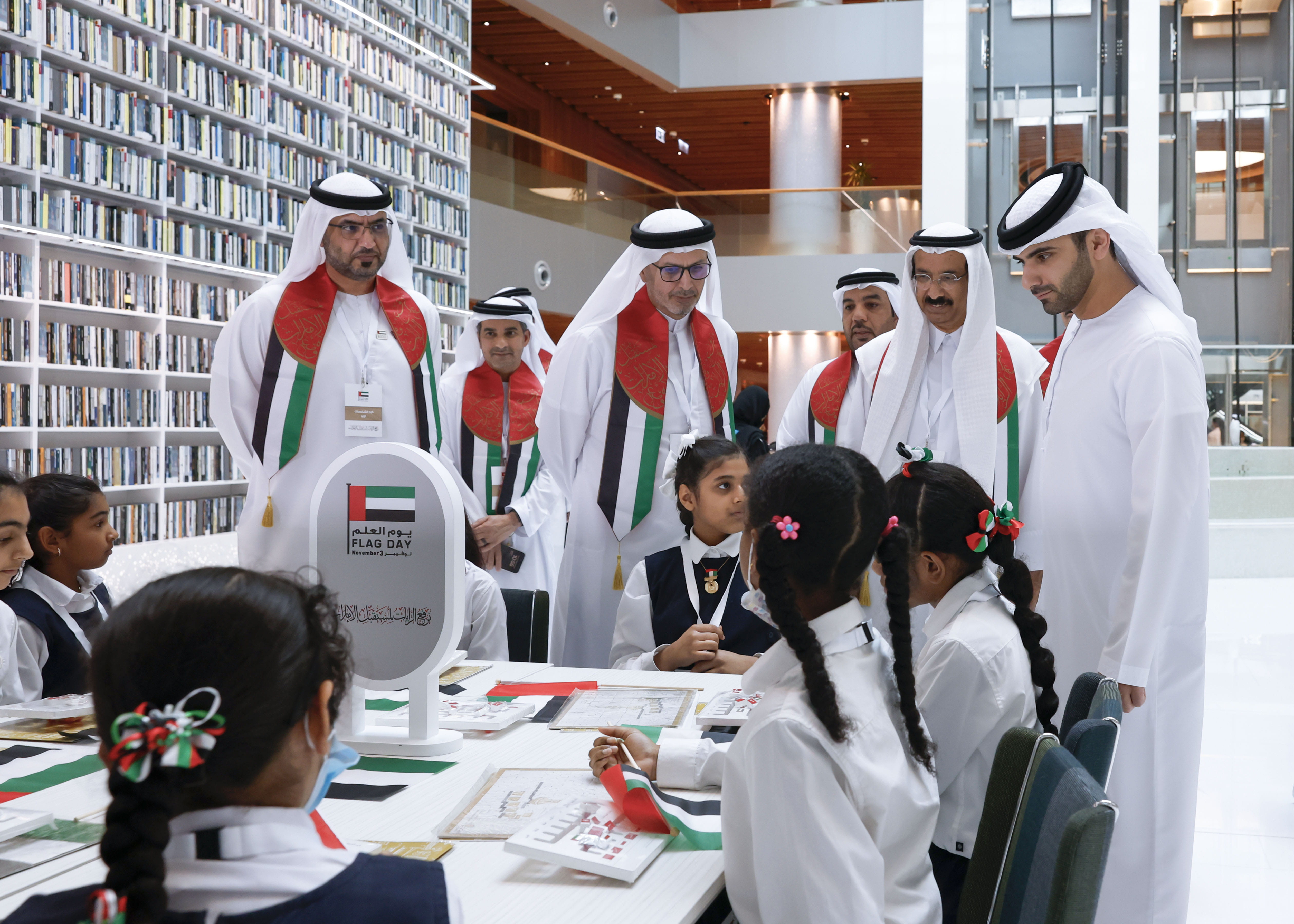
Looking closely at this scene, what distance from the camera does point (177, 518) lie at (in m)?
6.47

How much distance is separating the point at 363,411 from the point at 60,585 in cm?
106

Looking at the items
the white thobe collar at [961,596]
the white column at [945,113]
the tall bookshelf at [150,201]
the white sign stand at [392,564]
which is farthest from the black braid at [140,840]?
the white column at [945,113]

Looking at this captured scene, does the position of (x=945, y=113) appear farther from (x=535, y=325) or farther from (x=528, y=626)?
(x=528, y=626)

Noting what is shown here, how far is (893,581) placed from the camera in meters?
1.48

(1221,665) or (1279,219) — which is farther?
(1279,219)

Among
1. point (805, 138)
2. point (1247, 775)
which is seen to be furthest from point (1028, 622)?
point (805, 138)

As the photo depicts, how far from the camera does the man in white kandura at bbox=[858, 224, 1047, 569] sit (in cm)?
327

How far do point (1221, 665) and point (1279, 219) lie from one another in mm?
7365

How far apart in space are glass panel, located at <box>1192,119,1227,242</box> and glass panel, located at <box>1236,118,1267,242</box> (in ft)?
0.53

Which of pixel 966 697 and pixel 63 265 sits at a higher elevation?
pixel 63 265

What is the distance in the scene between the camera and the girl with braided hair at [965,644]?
68.2 inches

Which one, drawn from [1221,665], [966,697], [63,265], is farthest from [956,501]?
[63,265]

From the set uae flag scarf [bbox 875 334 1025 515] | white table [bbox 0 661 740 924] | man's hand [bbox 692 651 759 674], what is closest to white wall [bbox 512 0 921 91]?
uae flag scarf [bbox 875 334 1025 515]

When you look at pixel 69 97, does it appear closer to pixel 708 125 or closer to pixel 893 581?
pixel 893 581
